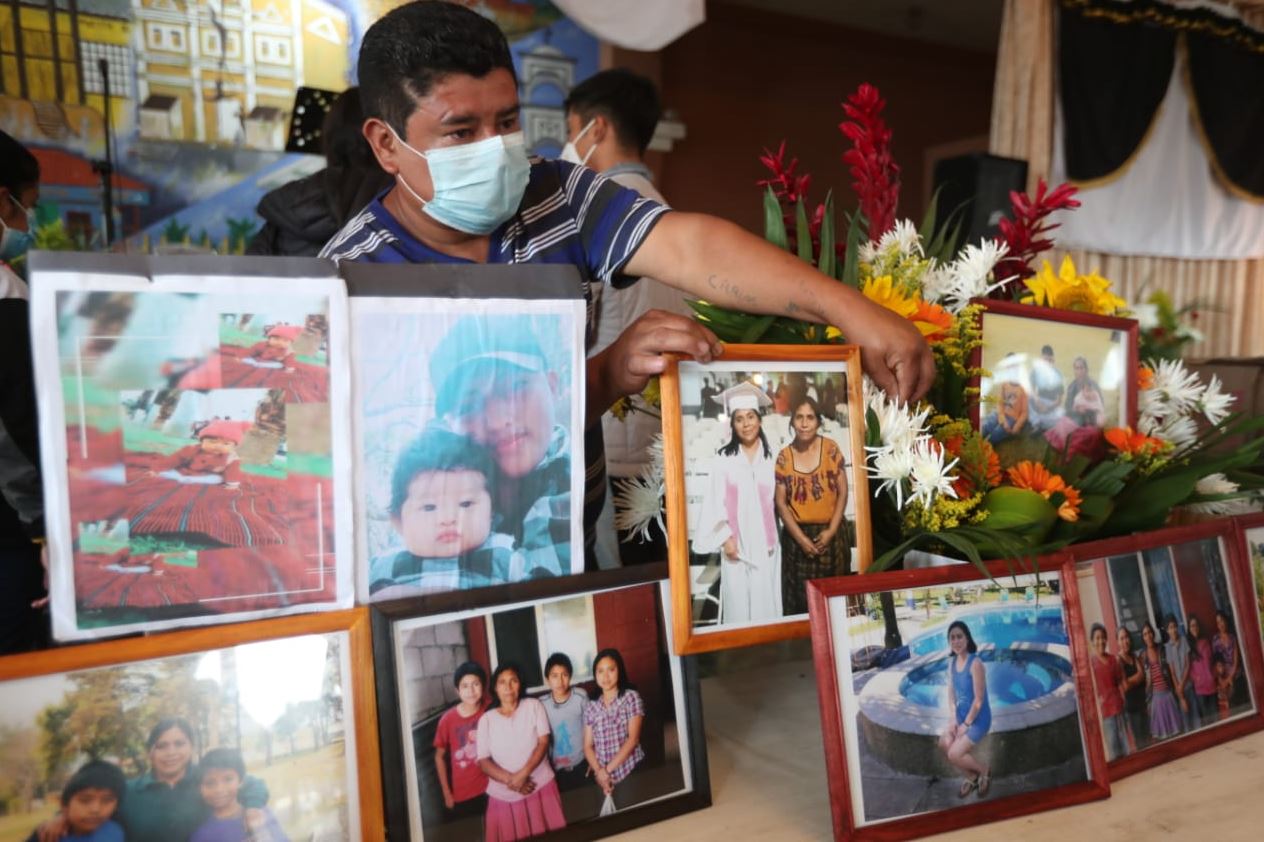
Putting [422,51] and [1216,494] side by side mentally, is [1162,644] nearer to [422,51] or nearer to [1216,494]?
[1216,494]

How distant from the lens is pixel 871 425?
2.93ft

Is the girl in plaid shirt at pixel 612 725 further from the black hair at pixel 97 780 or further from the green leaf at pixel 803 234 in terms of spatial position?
the green leaf at pixel 803 234

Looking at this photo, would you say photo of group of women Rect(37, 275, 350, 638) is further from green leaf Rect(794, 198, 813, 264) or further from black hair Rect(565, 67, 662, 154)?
black hair Rect(565, 67, 662, 154)

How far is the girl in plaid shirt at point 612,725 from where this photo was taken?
0.73 m

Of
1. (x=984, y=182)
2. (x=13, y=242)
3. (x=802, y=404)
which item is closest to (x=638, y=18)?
(x=984, y=182)

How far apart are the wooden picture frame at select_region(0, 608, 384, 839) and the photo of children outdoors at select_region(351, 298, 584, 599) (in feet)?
0.21

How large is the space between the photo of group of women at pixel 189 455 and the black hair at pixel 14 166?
911 mm

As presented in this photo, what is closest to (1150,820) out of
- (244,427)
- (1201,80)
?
(244,427)

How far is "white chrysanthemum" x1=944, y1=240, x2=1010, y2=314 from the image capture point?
100cm

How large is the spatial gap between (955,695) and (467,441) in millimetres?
479

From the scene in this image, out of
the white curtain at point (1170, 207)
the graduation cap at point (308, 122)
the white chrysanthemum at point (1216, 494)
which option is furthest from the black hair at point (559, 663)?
the white curtain at point (1170, 207)

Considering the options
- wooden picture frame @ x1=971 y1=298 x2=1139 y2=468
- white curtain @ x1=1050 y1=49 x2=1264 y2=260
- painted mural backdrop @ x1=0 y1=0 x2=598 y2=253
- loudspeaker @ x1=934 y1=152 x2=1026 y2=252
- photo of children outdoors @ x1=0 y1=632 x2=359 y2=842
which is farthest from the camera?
white curtain @ x1=1050 y1=49 x2=1264 y2=260

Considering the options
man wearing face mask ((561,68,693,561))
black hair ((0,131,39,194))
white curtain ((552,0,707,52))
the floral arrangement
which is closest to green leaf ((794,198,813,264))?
the floral arrangement

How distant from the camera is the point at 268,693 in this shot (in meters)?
0.64
